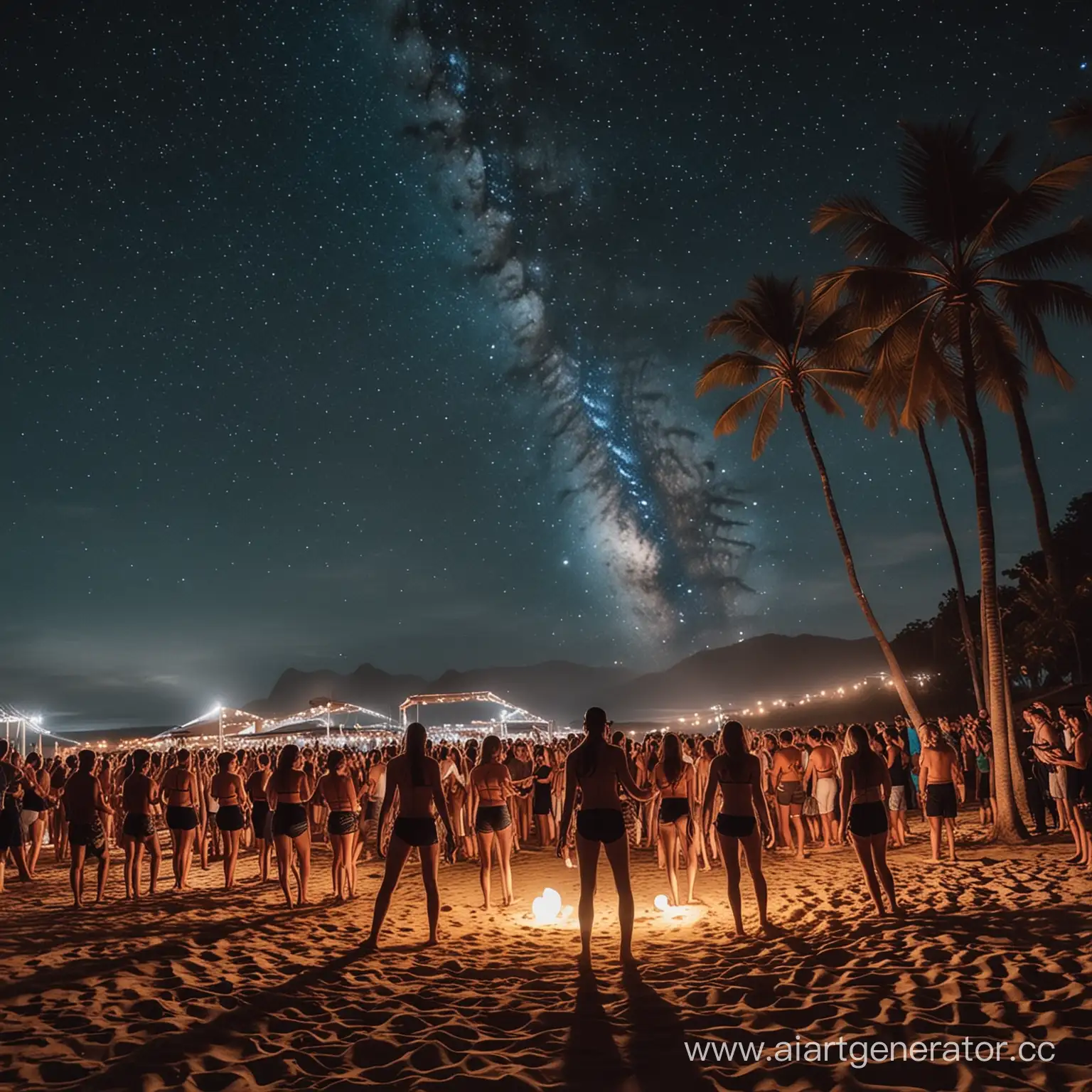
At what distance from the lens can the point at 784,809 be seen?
1177 centimetres

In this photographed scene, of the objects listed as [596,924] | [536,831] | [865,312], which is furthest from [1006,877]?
[865,312]

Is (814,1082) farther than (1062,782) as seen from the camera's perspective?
No

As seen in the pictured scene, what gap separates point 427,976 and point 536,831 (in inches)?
379

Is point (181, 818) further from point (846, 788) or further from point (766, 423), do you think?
point (766, 423)

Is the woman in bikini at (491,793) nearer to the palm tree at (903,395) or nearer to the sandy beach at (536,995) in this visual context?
the sandy beach at (536,995)

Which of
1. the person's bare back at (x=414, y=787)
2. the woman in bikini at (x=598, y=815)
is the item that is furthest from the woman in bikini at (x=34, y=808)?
the woman in bikini at (x=598, y=815)

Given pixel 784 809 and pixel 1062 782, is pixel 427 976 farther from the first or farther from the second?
pixel 1062 782

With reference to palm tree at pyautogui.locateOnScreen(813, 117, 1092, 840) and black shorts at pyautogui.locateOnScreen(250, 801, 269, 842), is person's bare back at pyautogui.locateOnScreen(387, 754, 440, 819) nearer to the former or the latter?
black shorts at pyautogui.locateOnScreen(250, 801, 269, 842)

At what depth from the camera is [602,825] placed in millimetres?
6066

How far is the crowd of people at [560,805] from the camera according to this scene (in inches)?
269

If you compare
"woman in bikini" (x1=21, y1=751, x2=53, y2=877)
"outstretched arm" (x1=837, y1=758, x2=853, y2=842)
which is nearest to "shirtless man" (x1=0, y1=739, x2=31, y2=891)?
"woman in bikini" (x1=21, y1=751, x2=53, y2=877)

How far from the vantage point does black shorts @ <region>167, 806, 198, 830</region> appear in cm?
966

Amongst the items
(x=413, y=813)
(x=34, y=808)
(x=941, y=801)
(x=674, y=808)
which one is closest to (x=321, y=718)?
(x=34, y=808)

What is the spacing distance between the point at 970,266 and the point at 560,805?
11.9 meters
